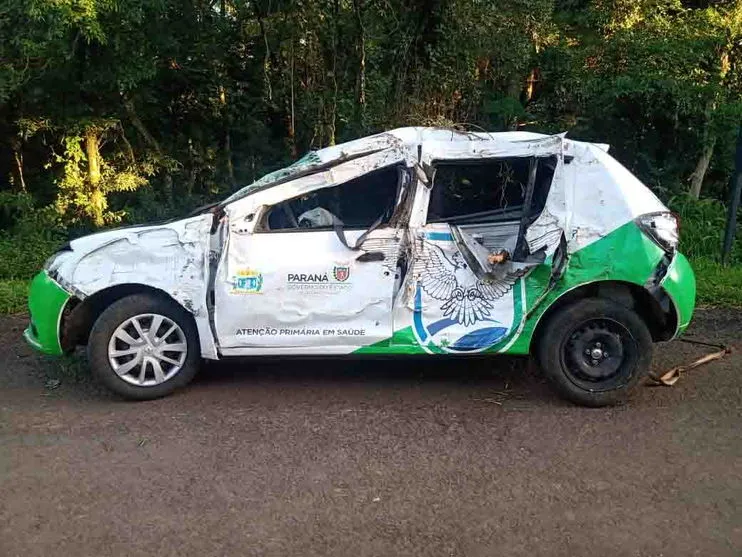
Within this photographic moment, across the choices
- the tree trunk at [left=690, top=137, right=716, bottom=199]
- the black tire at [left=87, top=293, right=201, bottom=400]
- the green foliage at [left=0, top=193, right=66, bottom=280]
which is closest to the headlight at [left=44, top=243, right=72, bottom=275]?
the black tire at [left=87, top=293, right=201, bottom=400]

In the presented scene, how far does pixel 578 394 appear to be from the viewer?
16.6 ft

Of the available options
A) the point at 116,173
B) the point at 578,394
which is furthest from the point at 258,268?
the point at 116,173

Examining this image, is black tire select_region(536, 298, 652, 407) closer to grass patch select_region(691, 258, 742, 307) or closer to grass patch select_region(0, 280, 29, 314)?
grass patch select_region(691, 258, 742, 307)

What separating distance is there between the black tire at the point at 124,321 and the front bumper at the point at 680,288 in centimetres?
319

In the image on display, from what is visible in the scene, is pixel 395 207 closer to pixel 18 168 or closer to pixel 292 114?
pixel 292 114

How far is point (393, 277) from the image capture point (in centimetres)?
509

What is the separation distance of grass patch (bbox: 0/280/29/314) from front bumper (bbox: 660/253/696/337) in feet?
19.8

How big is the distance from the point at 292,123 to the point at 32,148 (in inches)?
183

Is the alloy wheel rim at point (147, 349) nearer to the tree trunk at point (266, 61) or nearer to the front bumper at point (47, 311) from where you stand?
the front bumper at point (47, 311)

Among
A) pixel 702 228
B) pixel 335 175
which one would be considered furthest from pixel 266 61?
pixel 335 175

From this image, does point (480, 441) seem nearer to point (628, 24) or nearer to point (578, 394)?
point (578, 394)

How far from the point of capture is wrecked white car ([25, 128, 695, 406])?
5.05 metres

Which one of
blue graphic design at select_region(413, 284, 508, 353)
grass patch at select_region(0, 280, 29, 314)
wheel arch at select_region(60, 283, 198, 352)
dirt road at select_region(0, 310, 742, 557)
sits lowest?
dirt road at select_region(0, 310, 742, 557)

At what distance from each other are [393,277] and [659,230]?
180cm
